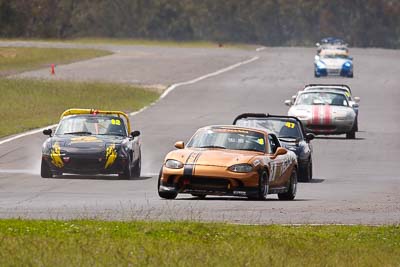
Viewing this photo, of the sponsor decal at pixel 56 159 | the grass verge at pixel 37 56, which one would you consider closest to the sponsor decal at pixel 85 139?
the sponsor decal at pixel 56 159

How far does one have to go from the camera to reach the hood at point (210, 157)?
19156 mm

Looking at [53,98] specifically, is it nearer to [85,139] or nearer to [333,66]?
[333,66]

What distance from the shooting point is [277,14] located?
467 ft

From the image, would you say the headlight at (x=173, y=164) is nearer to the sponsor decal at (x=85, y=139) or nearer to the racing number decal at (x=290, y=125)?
the sponsor decal at (x=85, y=139)

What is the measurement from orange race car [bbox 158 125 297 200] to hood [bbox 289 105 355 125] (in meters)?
16.2

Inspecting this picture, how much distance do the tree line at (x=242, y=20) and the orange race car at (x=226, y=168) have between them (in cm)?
11437

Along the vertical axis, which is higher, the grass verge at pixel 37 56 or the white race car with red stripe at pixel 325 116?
the white race car with red stripe at pixel 325 116

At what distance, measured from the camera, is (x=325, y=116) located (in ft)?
121

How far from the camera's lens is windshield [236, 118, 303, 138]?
84.8ft

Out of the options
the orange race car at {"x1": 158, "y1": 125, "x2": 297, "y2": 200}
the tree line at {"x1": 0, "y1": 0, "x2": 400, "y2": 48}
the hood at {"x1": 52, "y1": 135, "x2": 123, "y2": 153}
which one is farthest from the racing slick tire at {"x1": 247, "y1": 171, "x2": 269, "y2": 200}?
the tree line at {"x1": 0, "y1": 0, "x2": 400, "y2": 48}

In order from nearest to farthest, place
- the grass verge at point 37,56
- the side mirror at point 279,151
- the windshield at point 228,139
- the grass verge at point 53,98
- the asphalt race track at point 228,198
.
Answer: the asphalt race track at point 228,198, the windshield at point 228,139, the side mirror at point 279,151, the grass verge at point 53,98, the grass verge at point 37,56

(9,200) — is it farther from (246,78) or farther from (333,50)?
(333,50)

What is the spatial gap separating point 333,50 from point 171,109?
2627 centimetres

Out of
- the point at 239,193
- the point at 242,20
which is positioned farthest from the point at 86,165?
the point at 242,20
